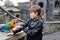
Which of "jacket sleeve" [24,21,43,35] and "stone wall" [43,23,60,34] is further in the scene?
"stone wall" [43,23,60,34]

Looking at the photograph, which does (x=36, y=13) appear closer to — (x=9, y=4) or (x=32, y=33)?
(x=32, y=33)

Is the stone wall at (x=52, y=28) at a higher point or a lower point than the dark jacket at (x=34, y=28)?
lower

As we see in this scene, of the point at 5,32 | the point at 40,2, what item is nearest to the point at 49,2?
the point at 40,2

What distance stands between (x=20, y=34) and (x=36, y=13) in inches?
13.7

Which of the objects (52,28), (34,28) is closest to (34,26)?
(34,28)

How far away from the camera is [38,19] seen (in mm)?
2057

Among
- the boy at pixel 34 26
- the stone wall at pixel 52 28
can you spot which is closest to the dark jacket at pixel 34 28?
the boy at pixel 34 26

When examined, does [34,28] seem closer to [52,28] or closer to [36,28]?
[36,28]

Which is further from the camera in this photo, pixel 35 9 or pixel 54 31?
pixel 54 31

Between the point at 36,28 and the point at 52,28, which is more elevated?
the point at 36,28

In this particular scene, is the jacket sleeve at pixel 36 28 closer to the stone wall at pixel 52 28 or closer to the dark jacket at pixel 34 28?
the dark jacket at pixel 34 28

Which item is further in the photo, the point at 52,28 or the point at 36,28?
the point at 52,28

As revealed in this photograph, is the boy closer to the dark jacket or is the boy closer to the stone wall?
the dark jacket

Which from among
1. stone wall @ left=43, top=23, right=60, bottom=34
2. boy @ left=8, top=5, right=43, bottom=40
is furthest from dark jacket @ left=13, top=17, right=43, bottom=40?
stone wall @ left=43, top=23, right=60, bottom=34
